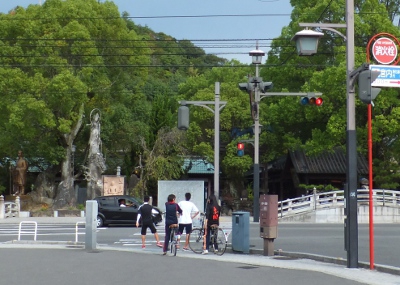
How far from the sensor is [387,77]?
16484mm

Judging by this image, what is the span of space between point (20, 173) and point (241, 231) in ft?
102

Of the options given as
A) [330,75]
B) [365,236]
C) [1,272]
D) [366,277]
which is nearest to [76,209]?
[330,75]

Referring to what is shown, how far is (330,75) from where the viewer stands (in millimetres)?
42156

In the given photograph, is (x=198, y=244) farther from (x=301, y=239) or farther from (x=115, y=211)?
(x=115, y=211)

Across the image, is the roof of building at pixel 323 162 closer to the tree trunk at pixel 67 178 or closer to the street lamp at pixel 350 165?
the tree trunk at pixel 67 178

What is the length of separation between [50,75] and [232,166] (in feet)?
43.1

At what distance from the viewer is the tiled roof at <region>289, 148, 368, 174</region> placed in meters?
48.6

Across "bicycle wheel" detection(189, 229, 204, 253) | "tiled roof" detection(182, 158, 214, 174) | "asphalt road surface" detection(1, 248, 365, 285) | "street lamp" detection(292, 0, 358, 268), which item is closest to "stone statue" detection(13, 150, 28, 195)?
"tiled roof" detection(182, 158, 214, 174)

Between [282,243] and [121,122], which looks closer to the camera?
[282,243]

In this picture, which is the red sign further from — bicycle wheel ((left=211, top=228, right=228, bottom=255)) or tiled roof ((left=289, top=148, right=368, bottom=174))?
tiled roof ((left=289, top=148, right=368, bottom=174))

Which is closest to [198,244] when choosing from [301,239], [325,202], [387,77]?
[301,239]

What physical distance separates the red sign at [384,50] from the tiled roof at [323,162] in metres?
31.3

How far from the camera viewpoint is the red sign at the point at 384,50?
1680 centimetres

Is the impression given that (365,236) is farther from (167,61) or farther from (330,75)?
(167,61)
